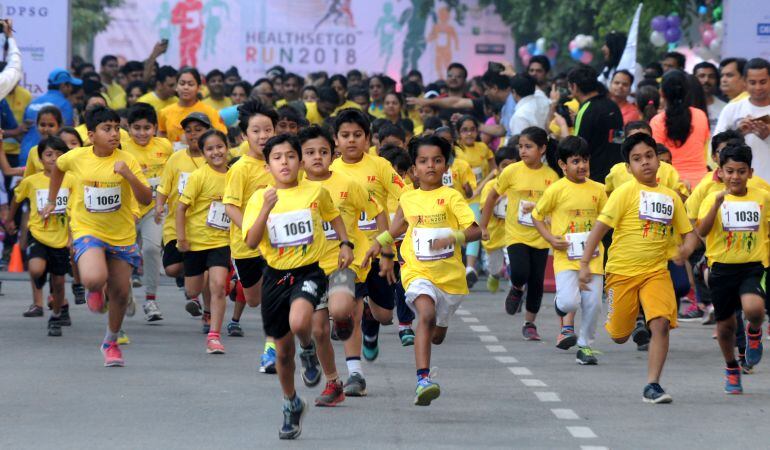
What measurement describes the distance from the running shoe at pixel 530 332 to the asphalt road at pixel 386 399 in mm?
114

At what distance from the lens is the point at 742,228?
36.9ft

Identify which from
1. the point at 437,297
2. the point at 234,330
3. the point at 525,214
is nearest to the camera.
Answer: the point at 437,297

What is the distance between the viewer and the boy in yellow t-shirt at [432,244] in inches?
411

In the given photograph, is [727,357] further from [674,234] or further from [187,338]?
[187,338]

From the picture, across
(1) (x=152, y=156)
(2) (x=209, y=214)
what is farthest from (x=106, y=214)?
(1) (x=152, y=156)

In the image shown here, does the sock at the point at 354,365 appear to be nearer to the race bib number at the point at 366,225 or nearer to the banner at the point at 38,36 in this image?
the race bib number at the point at 366,225

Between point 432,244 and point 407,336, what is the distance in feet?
10.4

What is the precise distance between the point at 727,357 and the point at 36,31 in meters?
12.1

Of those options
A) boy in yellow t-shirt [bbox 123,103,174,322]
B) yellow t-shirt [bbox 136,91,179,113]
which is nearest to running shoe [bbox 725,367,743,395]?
boy in yellow t-shirt [bbox 123,103,174,322]

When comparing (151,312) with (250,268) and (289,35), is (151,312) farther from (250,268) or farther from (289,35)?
(289,35)

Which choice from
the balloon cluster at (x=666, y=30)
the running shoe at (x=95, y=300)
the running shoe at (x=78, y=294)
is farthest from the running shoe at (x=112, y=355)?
the balloon cluster at (x=666, y=30)

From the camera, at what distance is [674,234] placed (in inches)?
437

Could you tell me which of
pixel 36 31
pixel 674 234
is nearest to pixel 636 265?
pixel 674 234

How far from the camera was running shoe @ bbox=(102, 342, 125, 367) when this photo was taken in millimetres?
12125
